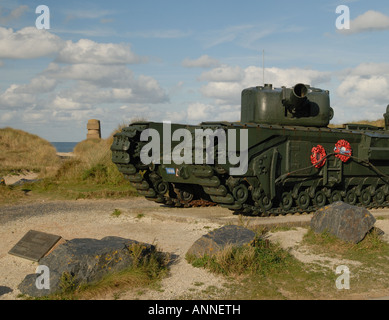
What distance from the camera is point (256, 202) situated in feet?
36.2

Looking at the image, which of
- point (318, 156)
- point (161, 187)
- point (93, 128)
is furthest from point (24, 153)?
point (318, 156)

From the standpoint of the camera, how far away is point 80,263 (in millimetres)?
6160

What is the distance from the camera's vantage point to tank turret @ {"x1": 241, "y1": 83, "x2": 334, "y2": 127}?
11797 millimetres

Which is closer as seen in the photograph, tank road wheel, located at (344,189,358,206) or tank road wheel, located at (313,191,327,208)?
tank road wheel, located at (313,191,327,208)

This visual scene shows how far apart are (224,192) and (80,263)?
4.53 m

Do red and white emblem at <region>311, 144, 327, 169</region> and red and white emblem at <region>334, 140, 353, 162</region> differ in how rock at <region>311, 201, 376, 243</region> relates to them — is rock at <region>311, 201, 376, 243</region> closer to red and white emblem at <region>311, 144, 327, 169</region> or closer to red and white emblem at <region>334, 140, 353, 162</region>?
red and white emblem at <region>311, 144, 327, 169</region>

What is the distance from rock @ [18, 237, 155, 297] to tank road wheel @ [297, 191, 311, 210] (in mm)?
5998

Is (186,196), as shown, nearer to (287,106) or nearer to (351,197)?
(287,106)

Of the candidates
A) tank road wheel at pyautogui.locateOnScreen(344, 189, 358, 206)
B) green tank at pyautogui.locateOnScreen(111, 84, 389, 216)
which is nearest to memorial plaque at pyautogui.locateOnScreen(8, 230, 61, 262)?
green tank at pyautogui.locateOnScreen(111, 84, 389, 216)

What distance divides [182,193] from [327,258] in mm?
5727

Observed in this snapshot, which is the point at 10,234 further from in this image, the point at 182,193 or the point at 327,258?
the point at 327,258

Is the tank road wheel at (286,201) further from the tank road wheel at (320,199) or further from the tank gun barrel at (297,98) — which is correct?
the tank gun barrel at (297,98)
